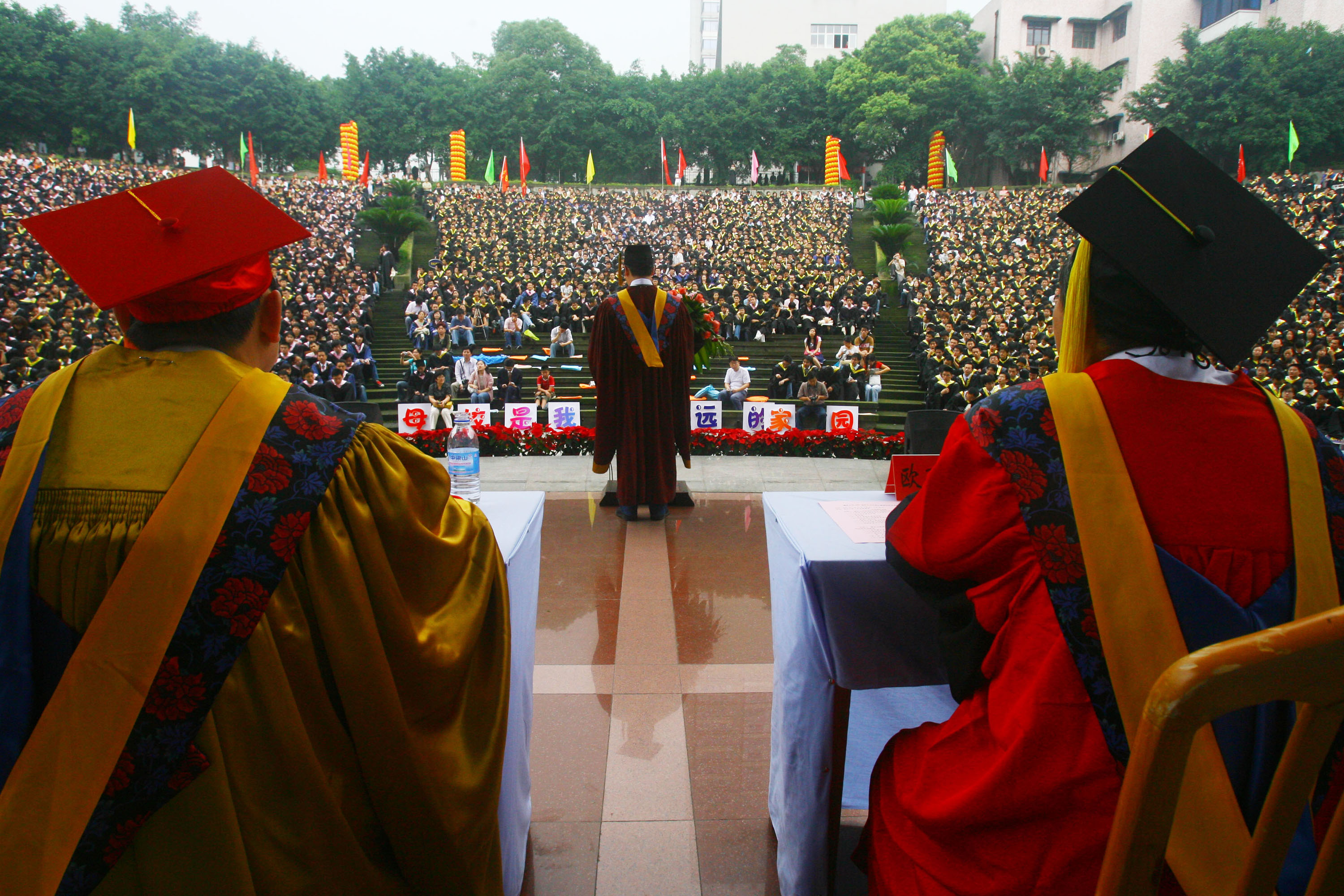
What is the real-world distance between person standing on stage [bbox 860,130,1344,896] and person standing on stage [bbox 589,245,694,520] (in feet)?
12.5

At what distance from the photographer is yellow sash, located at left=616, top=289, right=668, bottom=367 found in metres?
4.97

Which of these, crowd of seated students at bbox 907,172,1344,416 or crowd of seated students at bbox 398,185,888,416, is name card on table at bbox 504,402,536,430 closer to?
crowd of seated students at bbox 398,185,888,416

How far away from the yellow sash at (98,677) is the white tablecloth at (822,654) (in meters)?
1.10

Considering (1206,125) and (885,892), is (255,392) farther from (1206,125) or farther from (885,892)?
(1206,125)

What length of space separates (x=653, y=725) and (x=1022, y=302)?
56.8 feet

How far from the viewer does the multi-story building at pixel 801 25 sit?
5041cm

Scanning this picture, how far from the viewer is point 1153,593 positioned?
112 cm

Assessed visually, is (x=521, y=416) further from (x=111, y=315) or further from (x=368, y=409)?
(x=111, y=315)

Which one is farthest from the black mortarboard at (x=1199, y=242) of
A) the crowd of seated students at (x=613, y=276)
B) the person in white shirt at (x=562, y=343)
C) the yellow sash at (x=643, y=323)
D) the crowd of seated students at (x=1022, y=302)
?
the person in white shirt at (x=562, y=343)

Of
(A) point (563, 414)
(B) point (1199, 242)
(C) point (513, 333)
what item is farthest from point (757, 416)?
(C) point (513, 333)

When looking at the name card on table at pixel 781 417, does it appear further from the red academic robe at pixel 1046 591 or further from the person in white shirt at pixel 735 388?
the red academic robe at pixel 1046 591

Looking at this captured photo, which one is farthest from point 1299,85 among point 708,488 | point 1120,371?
point 1120,371

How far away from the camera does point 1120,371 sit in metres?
1.22

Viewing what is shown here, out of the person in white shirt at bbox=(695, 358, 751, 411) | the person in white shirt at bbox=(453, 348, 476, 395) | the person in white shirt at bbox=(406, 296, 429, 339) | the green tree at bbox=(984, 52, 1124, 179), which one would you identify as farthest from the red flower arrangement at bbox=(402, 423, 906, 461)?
the green tree at bbox=(984, 52, 1124, 179)
